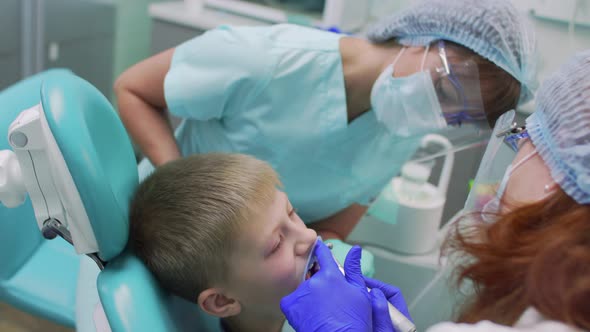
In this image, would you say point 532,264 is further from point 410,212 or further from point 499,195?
point 410,212

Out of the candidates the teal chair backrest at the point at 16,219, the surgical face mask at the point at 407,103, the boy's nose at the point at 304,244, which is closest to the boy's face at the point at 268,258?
the boy's nose at the point at 304,244

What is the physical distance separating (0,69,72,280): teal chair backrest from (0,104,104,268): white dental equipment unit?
10.9 inches

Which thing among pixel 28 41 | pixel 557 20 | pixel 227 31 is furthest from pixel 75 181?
pixel 28 41

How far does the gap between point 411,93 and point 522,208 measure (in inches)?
22.2

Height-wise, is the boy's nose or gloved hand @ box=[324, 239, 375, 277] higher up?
the boy's nose

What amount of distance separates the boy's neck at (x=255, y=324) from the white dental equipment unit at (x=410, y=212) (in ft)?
1.79

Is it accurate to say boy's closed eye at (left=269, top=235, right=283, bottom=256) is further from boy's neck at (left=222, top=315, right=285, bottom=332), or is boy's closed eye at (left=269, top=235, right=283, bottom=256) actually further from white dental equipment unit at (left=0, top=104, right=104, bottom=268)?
white dental equipment unit at (left=0, top=104, right=104, bottom=268)

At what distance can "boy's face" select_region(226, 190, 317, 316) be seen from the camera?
3.05 ft

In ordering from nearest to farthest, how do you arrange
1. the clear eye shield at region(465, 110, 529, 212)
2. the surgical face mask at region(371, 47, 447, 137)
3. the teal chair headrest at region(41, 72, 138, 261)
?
1. the teal chair headrest at region(41, 72, 138, 261)
2. the clear eye shield at region(465, 110, 529, 212)
3. the surgical face mask at region(371, 47, 447, 137)

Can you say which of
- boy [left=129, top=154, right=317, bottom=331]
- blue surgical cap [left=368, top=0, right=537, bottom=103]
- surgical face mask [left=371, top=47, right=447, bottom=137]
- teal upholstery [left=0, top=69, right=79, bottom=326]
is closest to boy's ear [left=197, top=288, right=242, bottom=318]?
boy [left=129, top=154, right=317, bottom=331]

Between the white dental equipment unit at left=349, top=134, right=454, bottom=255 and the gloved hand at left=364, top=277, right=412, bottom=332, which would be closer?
the gloved hand at left=364, top=277, right=412, bottom=332

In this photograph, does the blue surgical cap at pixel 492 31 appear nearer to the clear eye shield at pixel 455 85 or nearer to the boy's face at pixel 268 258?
the clear eye shield at pixel 455 85

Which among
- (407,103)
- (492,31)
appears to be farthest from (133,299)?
(492,31)

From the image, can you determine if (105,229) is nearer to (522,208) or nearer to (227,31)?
(522,208)
